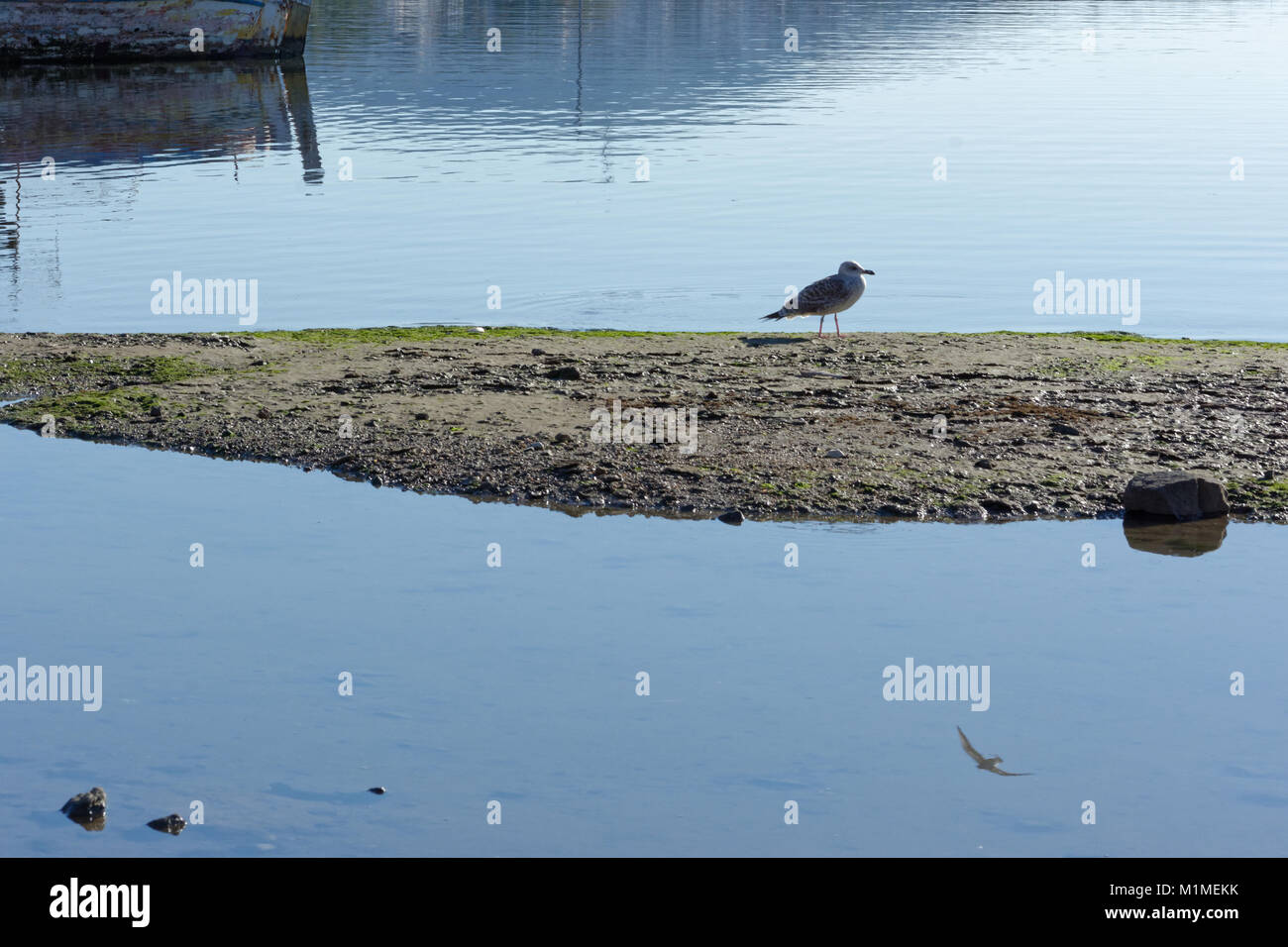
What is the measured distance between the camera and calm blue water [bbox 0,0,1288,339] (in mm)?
20891

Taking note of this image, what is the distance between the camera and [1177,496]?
10.9 meters

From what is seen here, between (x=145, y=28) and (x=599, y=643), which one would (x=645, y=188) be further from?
(x=145, y=28)

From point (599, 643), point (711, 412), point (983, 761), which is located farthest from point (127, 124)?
point (983, 761)

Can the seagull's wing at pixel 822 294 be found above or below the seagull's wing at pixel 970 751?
above

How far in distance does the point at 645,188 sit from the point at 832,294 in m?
14.9

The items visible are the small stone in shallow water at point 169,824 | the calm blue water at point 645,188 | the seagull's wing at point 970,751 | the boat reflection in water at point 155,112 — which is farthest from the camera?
the boat reflection in water at point 155,112

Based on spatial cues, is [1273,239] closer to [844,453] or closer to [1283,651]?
[844,453]

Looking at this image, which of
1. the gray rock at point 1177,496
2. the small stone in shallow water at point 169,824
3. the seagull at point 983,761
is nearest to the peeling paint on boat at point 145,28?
the gray rock at point 1177,496

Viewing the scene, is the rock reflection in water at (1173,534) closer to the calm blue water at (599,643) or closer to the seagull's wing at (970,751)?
the calm blue water at (599,643)

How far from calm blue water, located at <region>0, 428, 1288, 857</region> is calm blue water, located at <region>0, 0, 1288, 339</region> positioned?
337 inches

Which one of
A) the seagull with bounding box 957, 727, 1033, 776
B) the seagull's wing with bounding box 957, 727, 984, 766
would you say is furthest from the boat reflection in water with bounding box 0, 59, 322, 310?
the seagull with bounding box 957, 727, 1033, 776

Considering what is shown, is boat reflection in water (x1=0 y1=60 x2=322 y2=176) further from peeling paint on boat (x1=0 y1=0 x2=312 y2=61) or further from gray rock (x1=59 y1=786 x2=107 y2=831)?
gray rock (x1=59 y1=786 x2=107 y2=831)

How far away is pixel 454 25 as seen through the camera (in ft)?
260

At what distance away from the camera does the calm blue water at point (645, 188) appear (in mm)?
20891
